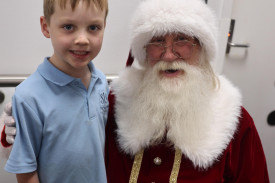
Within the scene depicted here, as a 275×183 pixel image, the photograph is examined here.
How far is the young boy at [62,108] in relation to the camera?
62 cm

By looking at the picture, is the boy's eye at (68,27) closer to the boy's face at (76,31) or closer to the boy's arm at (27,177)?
the boy's face at (76,31)

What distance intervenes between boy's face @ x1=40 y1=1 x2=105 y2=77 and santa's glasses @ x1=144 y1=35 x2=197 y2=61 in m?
0.27

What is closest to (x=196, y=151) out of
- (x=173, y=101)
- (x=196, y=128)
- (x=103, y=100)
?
(x=196, y=128)

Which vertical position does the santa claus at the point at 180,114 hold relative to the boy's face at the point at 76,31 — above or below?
below

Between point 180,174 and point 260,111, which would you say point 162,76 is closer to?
point 180,174

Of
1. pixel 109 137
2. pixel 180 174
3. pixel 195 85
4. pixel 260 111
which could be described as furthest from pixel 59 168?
pixel 260 111

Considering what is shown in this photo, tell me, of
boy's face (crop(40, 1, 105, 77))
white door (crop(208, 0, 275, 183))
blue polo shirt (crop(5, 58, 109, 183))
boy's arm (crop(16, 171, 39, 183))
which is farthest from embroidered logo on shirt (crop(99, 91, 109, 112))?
white door (crop(208, 0, 275, 183))

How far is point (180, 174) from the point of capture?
0.87 meters

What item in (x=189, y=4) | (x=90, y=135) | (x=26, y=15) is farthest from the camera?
(x=26, y=15)

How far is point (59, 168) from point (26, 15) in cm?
82

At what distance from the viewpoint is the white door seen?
146 centimetres

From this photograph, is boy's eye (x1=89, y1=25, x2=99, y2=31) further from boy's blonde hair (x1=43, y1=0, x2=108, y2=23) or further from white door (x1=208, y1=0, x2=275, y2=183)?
white door (x1=208, y1=0, x2=275, y2=183)

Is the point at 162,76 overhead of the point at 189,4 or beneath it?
beneath

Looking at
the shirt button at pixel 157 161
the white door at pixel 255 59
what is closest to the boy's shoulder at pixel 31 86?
the shirt button at pixel 157 161
